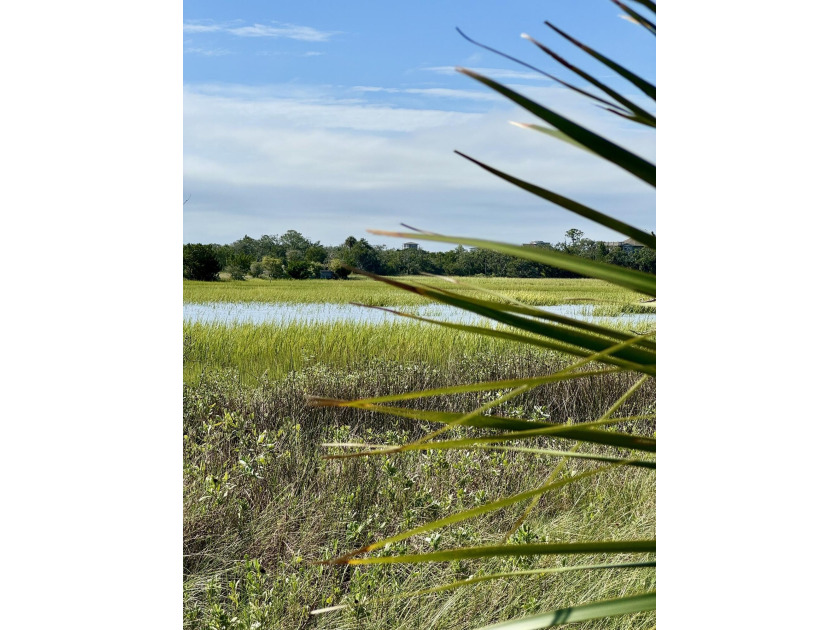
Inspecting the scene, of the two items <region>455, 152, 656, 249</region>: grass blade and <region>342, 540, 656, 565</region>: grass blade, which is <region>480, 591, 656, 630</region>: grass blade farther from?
<region>455, 152, 656, 249</region>: grass blade

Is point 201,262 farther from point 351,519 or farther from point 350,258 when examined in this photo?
point 351,519

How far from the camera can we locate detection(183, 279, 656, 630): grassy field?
1744mm

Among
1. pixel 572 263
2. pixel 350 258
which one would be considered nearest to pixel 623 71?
pixel 572 263

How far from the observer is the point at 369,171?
3.80m

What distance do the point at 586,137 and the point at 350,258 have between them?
3104 millimetres

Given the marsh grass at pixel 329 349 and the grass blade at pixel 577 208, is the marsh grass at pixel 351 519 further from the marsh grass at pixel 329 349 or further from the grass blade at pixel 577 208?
the grass blade at pixel 577 208

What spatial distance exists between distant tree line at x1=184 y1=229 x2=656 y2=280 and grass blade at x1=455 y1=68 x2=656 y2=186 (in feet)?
8.07

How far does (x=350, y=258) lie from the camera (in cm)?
363

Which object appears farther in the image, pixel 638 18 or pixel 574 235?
pixel 574 235

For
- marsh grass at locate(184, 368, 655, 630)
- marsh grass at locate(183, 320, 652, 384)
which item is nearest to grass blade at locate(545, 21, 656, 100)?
marsh grass at locate(184, 368, 655, 630)
